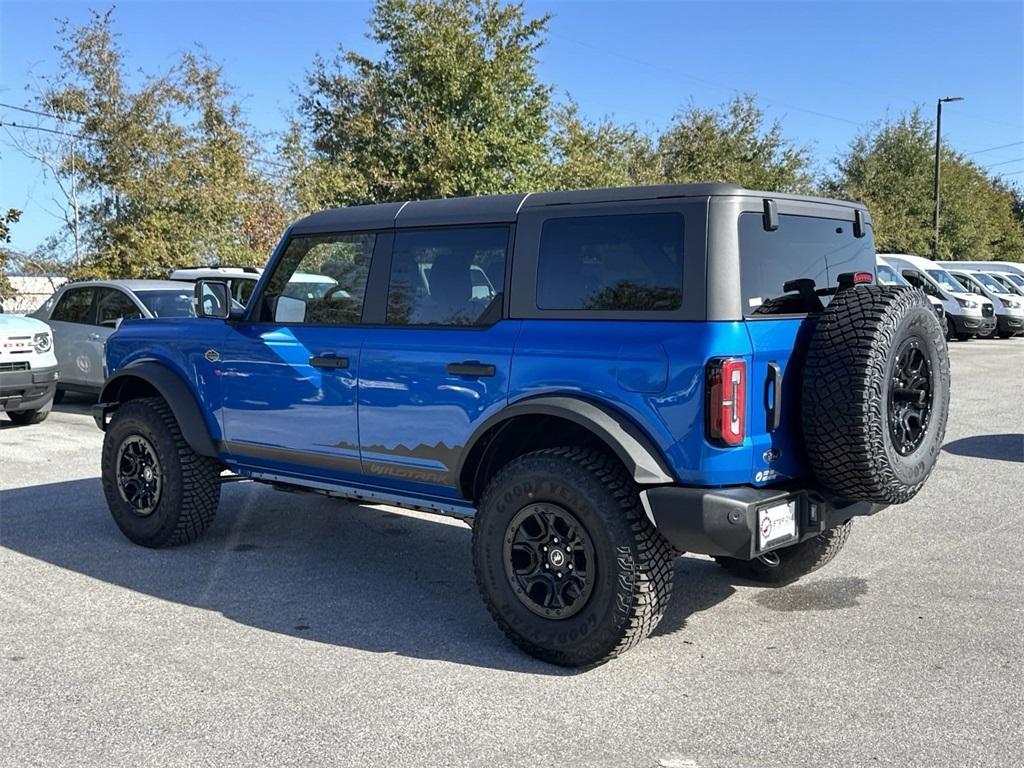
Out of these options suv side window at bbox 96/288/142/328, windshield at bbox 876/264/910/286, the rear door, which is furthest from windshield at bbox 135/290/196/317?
windshield at bbox 876/264/910/286

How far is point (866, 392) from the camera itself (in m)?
3.96

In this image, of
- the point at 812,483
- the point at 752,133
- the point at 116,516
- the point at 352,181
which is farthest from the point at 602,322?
the point at 752,133

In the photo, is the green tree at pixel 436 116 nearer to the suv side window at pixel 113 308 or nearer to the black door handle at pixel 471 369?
the suv side window at pixel 113 308

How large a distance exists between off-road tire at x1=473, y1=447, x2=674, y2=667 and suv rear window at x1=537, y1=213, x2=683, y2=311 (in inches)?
26.1

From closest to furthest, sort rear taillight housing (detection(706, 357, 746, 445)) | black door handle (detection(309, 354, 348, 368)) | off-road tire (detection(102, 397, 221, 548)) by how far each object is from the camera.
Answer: rear taillight housing (detection(706, 357, 746, 445)) → black door handle (detection(309, 354, 348, 368)) → off-road tire (detection(102, 397, 221, 548))

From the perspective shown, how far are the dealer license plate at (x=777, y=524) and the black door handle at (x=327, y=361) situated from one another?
2223 mm

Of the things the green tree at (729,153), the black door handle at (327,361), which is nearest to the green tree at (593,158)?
the green tree at (729,153)

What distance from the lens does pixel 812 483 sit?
170 inches

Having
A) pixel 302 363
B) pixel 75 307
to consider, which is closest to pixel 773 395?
pixel 302 363

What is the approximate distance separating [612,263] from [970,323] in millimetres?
21681

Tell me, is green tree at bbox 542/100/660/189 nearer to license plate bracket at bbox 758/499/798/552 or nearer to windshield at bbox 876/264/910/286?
windshield at bbox 876/264/910/286

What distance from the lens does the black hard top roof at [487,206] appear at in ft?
13.7

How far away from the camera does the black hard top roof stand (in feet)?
13.7

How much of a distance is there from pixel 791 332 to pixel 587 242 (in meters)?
0.94
